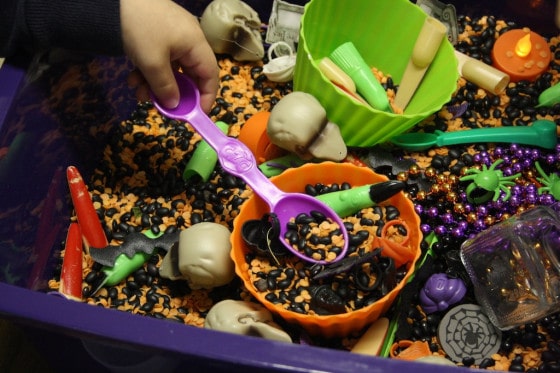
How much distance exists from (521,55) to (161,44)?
→ 641mm

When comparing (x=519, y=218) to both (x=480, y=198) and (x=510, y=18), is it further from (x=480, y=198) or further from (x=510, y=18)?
(x=510, y=18)

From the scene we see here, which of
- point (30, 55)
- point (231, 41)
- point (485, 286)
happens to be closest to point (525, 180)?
point (485, 286)

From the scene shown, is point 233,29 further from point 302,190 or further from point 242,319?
point 242,319

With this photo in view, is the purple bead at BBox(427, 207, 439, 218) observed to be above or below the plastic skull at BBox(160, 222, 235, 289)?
above

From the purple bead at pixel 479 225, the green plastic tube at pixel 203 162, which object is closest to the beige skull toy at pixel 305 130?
the green plastic tube at pixel 203 162

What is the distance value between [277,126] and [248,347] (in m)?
0.38

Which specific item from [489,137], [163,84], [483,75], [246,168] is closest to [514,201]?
[489,137]

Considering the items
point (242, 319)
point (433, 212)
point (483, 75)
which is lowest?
point (242, 319)

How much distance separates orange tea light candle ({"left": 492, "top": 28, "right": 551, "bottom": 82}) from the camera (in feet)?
3.49

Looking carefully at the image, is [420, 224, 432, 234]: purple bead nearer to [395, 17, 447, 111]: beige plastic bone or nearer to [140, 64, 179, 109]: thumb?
[395, 17, 447, 111]: beige plastic bone

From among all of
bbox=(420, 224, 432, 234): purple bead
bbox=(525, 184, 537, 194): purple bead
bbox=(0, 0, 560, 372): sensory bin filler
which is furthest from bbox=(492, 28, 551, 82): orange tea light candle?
bbox=(420, 224, 432, 234): purple bead

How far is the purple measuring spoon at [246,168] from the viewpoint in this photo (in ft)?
2.78

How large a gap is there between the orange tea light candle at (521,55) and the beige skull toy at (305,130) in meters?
0.36

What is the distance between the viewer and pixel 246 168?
853 mm
